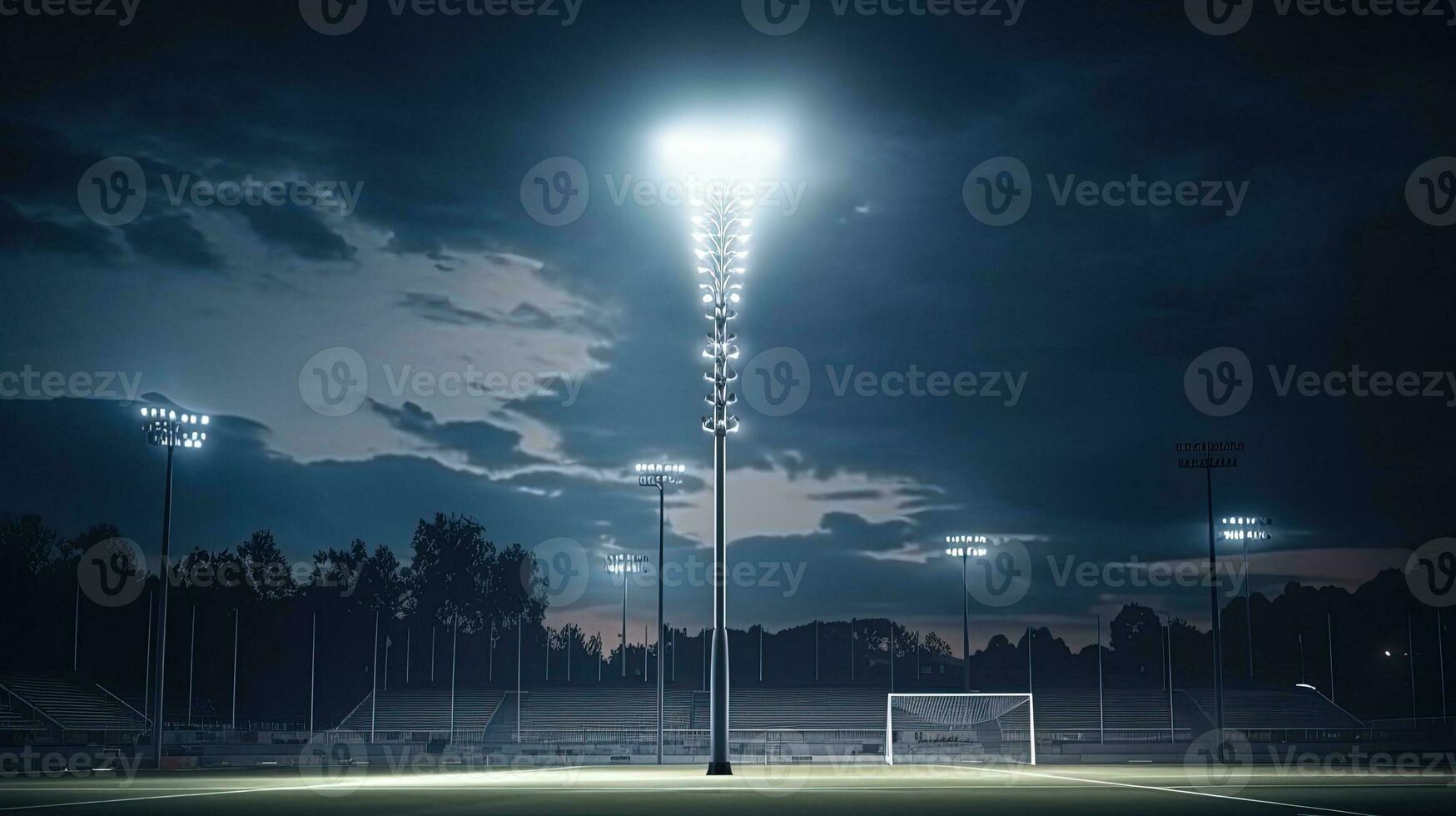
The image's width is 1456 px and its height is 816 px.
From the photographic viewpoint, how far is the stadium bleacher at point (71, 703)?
70.8 m

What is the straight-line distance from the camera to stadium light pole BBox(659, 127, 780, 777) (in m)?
28.6

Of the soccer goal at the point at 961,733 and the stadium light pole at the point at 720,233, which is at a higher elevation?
the stadium light pole at the point at 720,233

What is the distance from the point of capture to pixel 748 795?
20750 millimetres

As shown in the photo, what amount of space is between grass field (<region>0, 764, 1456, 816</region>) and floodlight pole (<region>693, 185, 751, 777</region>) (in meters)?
4.63

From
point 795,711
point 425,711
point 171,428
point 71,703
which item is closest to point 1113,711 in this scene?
point 795,711

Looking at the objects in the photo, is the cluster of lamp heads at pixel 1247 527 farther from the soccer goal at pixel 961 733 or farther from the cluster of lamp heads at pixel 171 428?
the cluster of lamp heads at pixel 171 428

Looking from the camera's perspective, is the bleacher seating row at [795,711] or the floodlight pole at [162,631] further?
the bleacher seating row at [795,711]

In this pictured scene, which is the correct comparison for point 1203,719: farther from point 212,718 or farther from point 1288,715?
point 212,718

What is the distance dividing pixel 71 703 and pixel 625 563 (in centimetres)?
3237

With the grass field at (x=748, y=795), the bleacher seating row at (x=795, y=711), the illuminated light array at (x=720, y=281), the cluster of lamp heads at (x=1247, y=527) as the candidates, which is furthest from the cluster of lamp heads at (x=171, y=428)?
the cluster of lamp heads at (x=1247, y=527)

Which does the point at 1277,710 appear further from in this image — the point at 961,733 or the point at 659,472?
the point at 659,472

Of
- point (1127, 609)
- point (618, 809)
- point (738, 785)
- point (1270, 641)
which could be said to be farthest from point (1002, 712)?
point (1127, 609)

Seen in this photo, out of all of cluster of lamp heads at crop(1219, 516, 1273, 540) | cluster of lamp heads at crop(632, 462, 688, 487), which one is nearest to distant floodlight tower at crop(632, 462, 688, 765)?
cluster of lamp heads at crop(632, 462, 688, 487)

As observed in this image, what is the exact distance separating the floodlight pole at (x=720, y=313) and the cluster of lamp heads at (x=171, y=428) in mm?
24477
